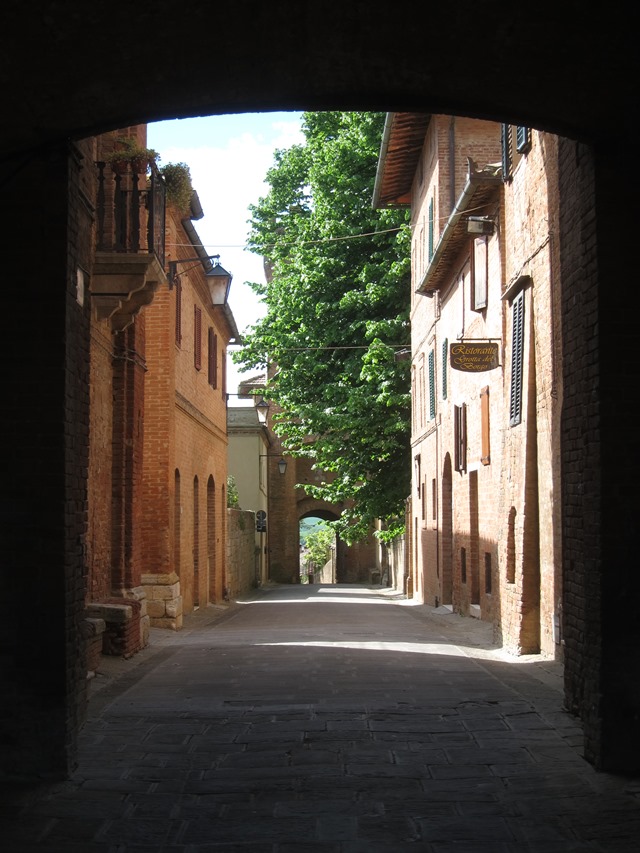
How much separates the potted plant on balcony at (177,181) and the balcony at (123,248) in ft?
2.73

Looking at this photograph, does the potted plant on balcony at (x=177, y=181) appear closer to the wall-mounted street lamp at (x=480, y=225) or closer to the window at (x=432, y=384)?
the wall-mounted street lamp at (x=480, y=225)

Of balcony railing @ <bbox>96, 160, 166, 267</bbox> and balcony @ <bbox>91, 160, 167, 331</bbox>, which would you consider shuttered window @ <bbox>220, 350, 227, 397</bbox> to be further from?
balcony @ <bbox>91, 160, 167, 331</bbox>

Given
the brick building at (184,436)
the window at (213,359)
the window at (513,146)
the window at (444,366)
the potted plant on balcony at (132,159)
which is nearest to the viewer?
the potted plant on balcony at (132,159)

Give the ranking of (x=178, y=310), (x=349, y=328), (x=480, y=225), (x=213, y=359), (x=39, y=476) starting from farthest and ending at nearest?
(x=349, y=328) < (x=213, y=359) < (x=178, y=310) < (x=480, y=225) < (x=39, y=476)

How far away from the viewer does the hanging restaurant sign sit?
14.9 m

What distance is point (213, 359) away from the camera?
26.3 meters

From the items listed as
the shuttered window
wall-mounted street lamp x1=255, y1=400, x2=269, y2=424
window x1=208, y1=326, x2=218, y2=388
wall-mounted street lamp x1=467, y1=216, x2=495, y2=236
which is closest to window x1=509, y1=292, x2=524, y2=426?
wall-mounted street lamp x1=467, y1=216, x2=495, y2=236

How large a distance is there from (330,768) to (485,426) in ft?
37.1

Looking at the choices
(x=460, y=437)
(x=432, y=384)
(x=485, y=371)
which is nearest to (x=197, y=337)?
(x=432, y=384)

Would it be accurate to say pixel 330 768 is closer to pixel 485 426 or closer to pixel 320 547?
pixel 485 426

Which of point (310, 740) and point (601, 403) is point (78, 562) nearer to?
point (310, 740)

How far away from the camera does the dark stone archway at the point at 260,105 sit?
19.6ft

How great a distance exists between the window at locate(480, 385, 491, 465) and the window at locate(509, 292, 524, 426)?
10.7 ft

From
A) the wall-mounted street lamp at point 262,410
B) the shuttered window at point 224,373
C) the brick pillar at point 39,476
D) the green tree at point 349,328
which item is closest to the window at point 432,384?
the green tree at point 349,328
